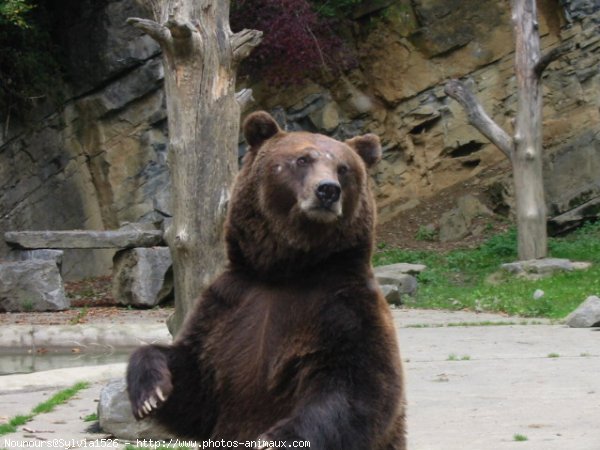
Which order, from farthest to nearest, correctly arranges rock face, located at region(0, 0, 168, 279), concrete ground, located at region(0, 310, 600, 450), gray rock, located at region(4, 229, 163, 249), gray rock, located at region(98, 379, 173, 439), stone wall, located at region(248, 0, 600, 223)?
stone wall, located at region(248, 0, 600, 223)
rock face, located at region(0, 0, 168, 279)
gray rock, located at region(4, 229, 163, 249)
gray rock, located at region(98, 379, 173, 439)
concrete ground, located at region(0, 310, 600, 450)

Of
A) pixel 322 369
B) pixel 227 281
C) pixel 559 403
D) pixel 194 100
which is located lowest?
pixel 559 403

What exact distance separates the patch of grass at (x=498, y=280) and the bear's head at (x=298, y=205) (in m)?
8.57

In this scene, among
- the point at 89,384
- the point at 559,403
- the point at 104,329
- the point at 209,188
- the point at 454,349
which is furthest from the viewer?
the point at 104,329

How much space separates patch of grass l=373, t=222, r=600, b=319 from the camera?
1318cm

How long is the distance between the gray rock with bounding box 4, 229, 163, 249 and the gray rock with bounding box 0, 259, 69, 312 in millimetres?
822

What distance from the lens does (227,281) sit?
13.1ft

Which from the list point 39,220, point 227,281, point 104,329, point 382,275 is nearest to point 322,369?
point 227,281

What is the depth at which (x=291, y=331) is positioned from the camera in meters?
3.73

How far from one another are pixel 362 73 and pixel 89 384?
14.2 metres

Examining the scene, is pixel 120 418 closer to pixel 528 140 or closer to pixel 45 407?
pixel 45 407

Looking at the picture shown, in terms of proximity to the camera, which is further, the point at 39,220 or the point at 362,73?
the point at 362,73

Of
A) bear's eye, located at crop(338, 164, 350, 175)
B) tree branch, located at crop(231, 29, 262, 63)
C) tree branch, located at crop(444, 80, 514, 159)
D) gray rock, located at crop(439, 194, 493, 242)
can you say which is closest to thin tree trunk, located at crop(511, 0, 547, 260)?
tree branch, located at crop(444, 80, 514, 159)

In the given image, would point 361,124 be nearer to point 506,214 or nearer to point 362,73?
point 362,73

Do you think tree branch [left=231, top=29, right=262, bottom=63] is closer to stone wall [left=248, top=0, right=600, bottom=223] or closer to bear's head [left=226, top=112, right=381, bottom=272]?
bear's head [left=226, top=112, right=381, bottom=272]
